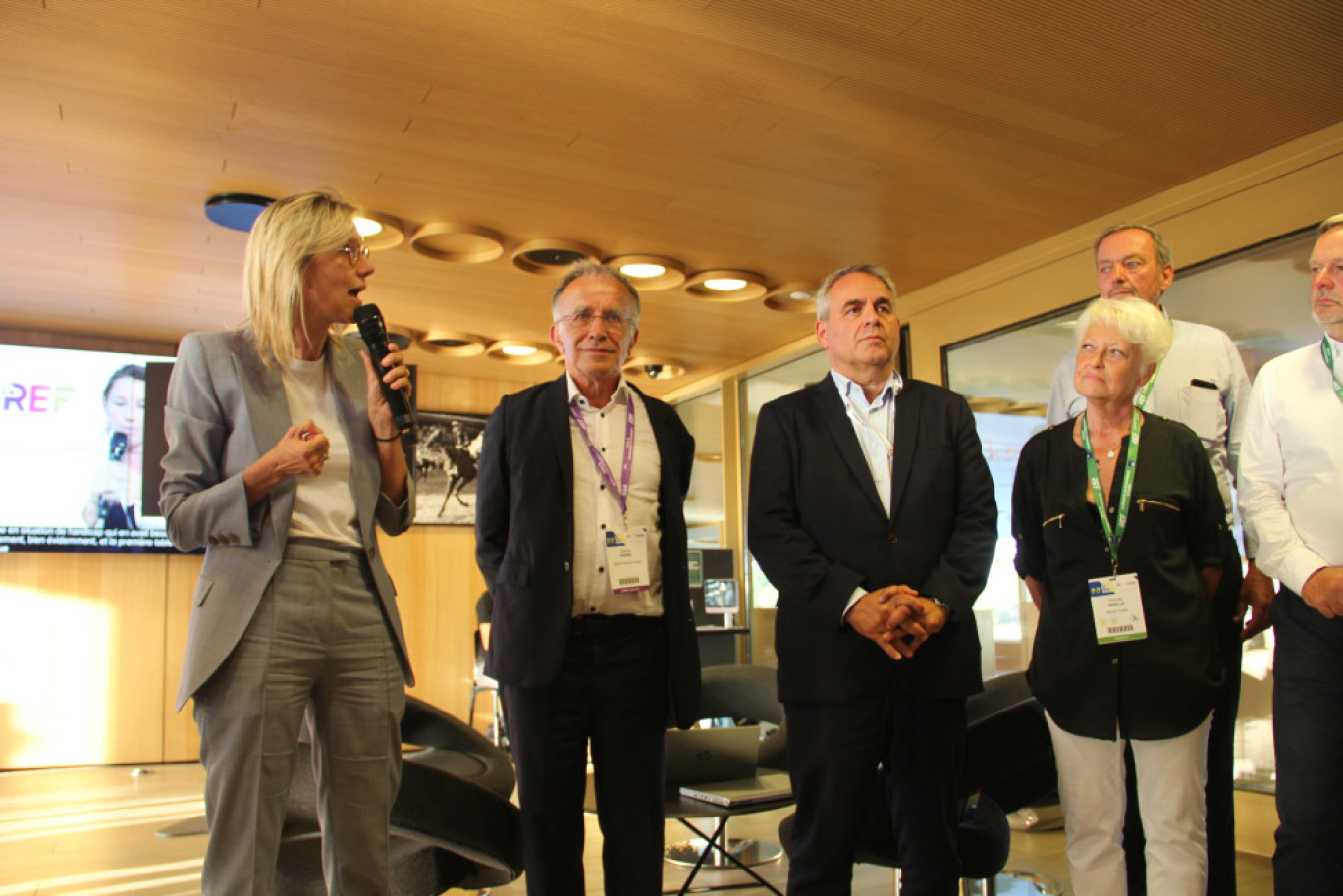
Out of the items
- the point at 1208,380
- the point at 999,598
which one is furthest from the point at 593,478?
the point at 999,598

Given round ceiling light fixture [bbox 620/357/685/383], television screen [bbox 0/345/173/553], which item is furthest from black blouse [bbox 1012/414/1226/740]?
television screen [bbox 0/345/173/553]

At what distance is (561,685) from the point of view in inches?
88.4

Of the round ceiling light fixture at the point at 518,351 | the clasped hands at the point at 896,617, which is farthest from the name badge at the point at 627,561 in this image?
the round ceiling light fixture at the point at 518,351

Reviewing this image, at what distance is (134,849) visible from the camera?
4.75 m

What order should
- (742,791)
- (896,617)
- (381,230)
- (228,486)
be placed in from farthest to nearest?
(381,230) → (742,791) → (896,617) → (228,486)

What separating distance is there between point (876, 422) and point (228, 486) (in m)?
1.50

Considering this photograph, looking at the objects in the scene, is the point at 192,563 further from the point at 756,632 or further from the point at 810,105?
the point at 810,105

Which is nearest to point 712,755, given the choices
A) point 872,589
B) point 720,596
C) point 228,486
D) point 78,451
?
point 872,589

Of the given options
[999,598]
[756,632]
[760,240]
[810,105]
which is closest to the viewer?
[810,105]

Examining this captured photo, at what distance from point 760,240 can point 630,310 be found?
12.0 ft

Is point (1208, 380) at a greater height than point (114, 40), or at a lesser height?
lesser

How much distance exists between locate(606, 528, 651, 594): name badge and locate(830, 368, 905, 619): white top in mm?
577

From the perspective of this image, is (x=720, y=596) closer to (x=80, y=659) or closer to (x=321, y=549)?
(x=80, y=659)

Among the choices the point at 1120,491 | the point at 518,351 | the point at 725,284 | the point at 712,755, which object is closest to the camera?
the point at 1120,491
